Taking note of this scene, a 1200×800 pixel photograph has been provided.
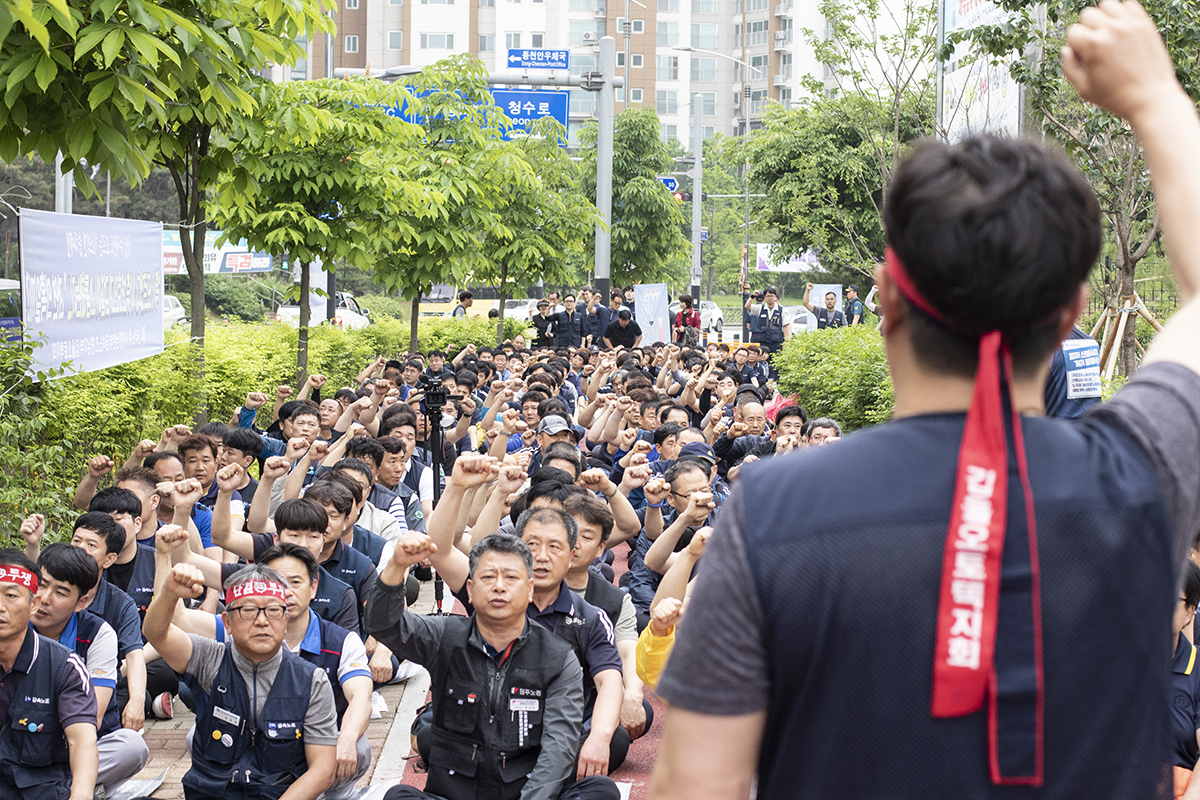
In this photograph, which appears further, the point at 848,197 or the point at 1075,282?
A: the point at 848,197

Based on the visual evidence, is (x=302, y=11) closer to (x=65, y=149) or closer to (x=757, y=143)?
Answer: (x=65, y=149)

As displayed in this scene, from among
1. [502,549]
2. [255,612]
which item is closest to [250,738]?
[255,612]

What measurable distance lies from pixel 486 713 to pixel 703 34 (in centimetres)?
7020

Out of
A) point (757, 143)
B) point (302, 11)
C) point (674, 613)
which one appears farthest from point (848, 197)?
point (674, 613)

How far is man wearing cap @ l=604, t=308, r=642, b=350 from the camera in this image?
1972cm

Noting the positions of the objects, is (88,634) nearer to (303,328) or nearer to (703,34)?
(303,328)

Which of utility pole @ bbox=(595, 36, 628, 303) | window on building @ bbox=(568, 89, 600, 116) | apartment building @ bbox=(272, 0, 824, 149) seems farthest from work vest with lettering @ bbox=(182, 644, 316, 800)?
window on building @ bbox=(568, 89, 600, 116)

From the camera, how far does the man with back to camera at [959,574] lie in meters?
1.35

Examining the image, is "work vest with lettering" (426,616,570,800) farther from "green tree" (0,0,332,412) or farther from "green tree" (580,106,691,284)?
"green tree" (580,106,691,284)

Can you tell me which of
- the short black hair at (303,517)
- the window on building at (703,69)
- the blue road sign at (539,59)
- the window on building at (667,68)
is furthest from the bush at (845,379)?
the window on building at (703,69)

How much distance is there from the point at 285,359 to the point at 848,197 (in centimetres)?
1849

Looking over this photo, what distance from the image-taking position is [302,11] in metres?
6.71

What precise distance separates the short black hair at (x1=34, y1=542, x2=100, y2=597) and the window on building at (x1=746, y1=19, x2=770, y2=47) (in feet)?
235

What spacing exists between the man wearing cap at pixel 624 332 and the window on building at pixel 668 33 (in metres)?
52.9
